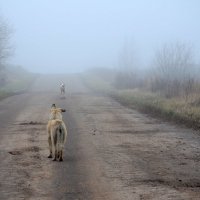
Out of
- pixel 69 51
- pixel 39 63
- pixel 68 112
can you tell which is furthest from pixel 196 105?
pixel 69 51

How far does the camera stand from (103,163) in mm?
11000

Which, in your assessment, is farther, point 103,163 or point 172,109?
point 172,109

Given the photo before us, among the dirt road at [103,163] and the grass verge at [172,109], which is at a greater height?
the grass verge at [172,109]

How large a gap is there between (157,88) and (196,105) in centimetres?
1092

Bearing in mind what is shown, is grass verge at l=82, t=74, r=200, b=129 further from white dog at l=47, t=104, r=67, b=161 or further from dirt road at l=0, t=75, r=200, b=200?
white dog at l=47, t=104, r=67, b=161

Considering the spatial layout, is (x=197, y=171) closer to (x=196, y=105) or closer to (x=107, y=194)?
(x=107, y=194)

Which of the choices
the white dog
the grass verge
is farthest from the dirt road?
the grass verge

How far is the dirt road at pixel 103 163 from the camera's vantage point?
8540mm

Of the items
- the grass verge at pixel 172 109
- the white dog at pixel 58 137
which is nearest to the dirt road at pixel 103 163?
the white dog at pixel 58 137

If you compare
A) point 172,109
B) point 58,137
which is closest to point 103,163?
point 58,137

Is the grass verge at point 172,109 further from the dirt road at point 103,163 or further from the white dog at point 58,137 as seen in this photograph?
the white dog at point 58,137

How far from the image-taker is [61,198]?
8078mm

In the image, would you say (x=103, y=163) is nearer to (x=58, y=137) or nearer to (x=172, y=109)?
(x=58, y=137)

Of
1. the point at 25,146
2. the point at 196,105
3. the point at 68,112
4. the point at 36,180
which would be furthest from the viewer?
the point at 68,112
